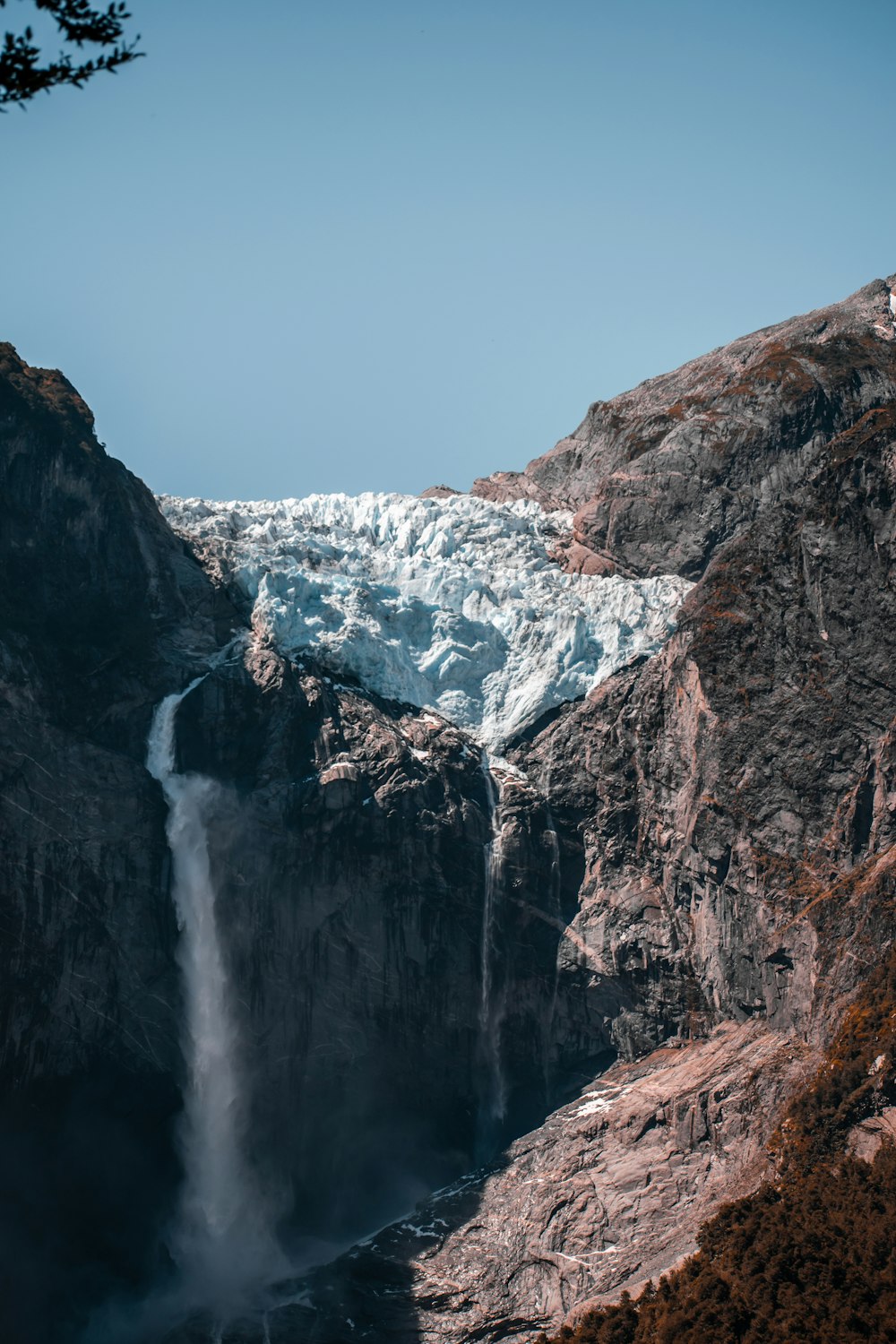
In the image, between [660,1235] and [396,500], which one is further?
[396,500]

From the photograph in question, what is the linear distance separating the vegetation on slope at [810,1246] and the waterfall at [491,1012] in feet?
74.6

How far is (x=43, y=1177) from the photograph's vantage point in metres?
92.4

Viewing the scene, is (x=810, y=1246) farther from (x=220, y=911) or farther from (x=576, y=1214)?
(x=220, y=911)

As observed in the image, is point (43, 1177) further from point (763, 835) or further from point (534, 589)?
point (534, 589)

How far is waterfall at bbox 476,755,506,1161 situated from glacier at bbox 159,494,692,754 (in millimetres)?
9960

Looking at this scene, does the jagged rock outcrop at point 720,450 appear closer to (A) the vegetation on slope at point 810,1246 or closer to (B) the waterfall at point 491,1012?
(B) the waterfall at point 491,1012

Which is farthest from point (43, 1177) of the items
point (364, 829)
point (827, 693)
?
point (827, 693)

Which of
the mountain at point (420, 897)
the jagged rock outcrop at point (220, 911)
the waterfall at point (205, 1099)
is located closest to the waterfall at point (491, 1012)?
the mountain at point (420, 897)

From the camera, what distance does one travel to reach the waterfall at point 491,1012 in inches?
4045

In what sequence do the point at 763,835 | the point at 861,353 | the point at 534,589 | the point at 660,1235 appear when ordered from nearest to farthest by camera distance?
the point at 660,1235 < the point at 763,835 < the point at 534,589 < the point at 861,353

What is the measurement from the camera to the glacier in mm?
A: 117062

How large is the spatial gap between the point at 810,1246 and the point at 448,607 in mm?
66153

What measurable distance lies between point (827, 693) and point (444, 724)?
1178 inches

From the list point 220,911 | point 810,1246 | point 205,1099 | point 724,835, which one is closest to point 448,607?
point 220,911
